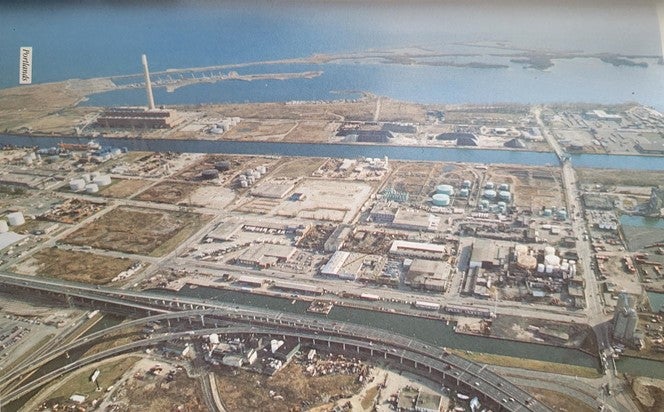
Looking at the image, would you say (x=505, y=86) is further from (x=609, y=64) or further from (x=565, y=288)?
(x=565, y=288)

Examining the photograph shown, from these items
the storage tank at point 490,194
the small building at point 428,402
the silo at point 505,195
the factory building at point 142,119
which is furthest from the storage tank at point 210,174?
the small building at point 428,402

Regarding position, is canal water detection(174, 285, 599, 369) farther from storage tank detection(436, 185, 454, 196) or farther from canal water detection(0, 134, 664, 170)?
canal water detection(0, 134, 664, 170)

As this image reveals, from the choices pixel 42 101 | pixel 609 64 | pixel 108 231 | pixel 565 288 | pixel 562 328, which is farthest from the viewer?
pixel 42 101

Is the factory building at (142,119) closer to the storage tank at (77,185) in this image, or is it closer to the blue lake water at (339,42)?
the blue lake water at (339,42)

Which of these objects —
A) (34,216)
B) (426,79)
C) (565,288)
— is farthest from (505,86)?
(34,216)

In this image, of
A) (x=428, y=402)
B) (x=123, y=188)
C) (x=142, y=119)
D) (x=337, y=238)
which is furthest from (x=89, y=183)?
(x=428, y=402)

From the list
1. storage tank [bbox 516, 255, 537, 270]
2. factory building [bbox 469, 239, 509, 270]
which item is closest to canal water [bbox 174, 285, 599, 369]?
factory building [bbox 469, 239, 509, 270]
